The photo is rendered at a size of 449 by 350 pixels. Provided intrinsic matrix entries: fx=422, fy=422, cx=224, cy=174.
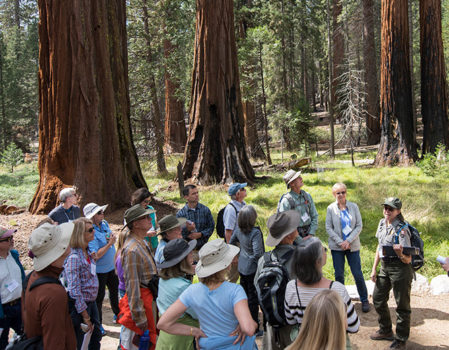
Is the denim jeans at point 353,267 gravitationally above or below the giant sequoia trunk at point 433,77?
below

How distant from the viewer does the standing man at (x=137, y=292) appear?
3.76m

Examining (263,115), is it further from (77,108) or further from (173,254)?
(173,254)

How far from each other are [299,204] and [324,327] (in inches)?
137

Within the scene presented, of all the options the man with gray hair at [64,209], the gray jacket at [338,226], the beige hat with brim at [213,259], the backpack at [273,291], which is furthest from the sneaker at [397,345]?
the man with gray hair at [64,209]

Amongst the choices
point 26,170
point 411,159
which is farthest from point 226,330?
point 26,170

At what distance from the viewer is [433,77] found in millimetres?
15180

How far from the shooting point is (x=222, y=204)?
1097 centimetres

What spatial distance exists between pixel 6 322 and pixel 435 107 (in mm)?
15117

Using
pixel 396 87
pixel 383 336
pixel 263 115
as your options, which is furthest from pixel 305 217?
pixel 263 115

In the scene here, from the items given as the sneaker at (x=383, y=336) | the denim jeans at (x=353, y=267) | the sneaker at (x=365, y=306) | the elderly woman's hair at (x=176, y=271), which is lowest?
the sneaker at (x=383, y=336)

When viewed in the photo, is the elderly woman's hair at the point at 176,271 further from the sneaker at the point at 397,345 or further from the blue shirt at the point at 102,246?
the sneaker at the point at 397,345

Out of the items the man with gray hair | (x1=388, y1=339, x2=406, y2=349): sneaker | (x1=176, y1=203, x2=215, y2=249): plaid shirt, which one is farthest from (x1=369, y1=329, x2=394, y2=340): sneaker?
the man with gray hair

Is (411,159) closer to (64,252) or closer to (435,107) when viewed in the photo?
(435,107)

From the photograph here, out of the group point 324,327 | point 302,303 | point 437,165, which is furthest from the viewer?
point 437,165
